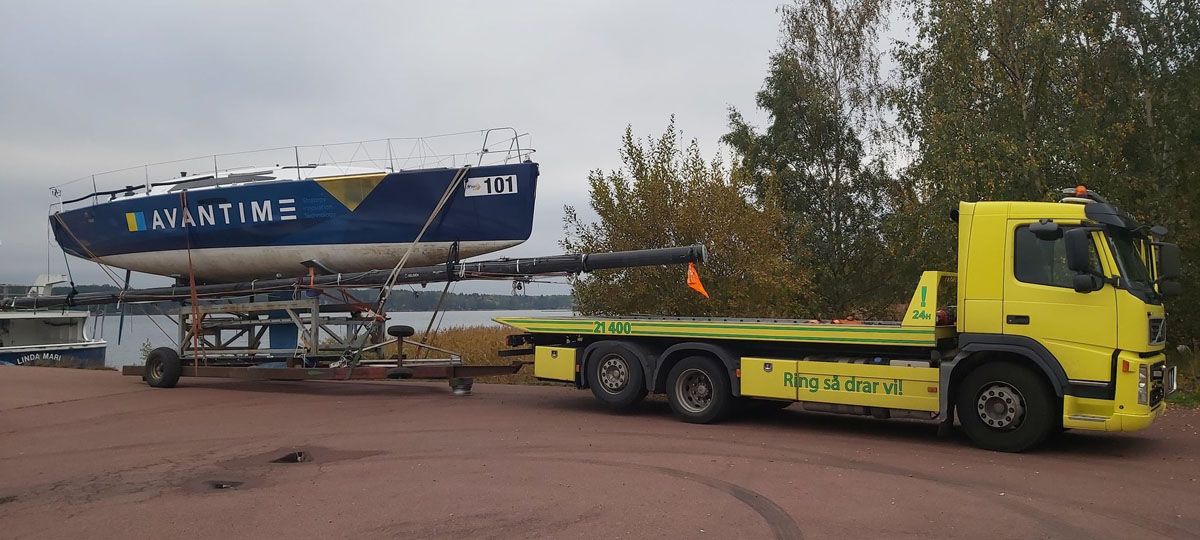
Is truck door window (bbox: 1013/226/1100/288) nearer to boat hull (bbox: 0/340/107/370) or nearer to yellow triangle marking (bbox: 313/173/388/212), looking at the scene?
yellow triangle marking (bbox: 313/173/388/212)

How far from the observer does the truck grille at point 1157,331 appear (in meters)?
9.16

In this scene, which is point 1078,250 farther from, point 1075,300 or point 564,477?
point 564,477

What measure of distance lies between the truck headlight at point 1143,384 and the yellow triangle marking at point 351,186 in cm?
1151

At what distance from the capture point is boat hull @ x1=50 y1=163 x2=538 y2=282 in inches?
606

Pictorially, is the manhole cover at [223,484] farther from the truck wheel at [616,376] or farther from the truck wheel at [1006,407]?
the truck wheel at [1006,407]

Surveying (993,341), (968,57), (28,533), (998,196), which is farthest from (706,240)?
(28,533)

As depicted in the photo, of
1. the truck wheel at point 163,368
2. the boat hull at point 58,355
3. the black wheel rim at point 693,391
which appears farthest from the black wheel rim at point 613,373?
the boat hull at point 58,355

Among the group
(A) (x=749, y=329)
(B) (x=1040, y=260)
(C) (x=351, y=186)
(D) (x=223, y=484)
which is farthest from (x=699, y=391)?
(C) (x=351, y=186)

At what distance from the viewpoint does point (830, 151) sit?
Answer: 27.3 m

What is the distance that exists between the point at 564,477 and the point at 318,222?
9.72m

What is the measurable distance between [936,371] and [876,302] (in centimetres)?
1633

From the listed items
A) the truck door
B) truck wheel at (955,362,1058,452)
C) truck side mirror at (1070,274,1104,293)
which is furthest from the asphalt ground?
truck side mirror at (1070,274,1104,293)

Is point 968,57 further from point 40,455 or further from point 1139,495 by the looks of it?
point 40,455

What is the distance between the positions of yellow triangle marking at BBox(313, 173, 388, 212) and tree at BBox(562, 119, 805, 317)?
13.8 feet
